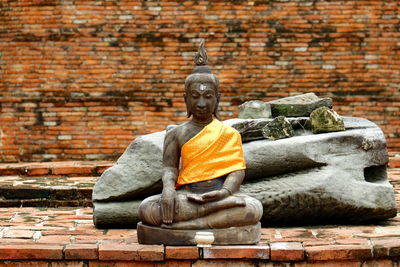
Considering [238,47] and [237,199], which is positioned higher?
[238,47]

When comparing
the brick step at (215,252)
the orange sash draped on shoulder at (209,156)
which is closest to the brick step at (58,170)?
the brick step at (215,252)

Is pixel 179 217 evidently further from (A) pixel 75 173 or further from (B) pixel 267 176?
(A) pixel 75 173

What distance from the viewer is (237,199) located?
455 cm

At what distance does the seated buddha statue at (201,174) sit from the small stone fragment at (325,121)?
1.11 m

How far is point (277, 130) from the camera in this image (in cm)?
564

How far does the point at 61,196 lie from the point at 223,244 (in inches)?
116

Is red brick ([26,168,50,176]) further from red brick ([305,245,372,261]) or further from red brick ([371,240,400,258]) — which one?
red brick ([371,240,400,258])

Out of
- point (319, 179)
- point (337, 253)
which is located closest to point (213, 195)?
point (337, 253)

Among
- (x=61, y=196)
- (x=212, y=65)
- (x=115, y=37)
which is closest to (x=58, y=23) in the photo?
(x=115, y=37)

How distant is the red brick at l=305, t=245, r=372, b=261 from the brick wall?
588 cm

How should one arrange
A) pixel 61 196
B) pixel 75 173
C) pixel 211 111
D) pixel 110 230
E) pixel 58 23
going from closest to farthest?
1. pixel 211 111
2. pixel 110 230
3. pixel 61 196
4. pixel 75 173
5. pixel 58 23

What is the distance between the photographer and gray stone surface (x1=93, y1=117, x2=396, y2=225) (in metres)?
5.38

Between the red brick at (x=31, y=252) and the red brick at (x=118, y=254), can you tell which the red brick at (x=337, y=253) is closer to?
the red brick at (x=118, y=254)

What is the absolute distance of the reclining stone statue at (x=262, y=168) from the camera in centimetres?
475
